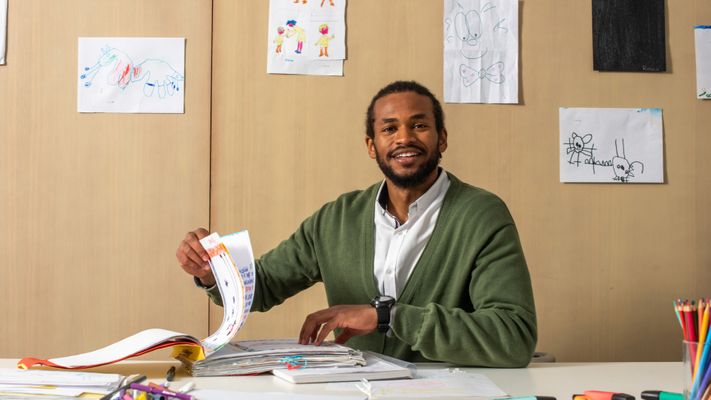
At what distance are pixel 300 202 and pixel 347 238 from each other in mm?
595

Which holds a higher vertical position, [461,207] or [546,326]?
[461,207]

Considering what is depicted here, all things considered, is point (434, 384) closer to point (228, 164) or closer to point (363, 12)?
point (228, 164)

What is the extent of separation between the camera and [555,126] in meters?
2.39

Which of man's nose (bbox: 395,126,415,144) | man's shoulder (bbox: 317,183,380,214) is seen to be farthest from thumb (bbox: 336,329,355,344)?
man's nose (bbox: 395,126,415,144)

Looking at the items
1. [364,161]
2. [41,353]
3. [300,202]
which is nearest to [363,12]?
[364,161]

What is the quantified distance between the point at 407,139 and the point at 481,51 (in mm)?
742

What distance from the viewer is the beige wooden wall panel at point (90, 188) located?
2.34 metres

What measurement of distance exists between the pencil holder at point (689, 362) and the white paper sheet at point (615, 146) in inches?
59.5

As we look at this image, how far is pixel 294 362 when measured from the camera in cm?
128

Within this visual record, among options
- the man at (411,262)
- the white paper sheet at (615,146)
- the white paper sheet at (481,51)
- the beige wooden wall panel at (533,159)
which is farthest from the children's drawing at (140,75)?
the white paper sheet at (615,146)

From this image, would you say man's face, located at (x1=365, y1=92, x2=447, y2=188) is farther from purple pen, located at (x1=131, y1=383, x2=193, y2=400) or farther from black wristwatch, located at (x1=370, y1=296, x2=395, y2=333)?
purple pen, located at (x1=131, y1=383, x2=193, y2=400)

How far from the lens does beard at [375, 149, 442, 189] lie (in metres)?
1.78

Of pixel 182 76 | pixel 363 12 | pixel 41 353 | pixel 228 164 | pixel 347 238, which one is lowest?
pixel 41 353

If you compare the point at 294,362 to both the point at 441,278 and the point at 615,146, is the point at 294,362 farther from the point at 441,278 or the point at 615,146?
the point at 615,146
